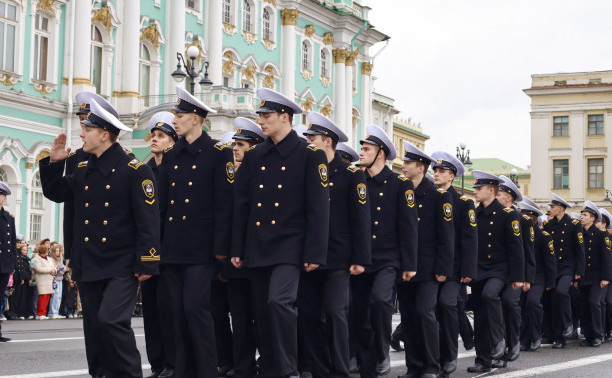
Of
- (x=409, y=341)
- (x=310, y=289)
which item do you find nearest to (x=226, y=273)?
(x=310, y=289)

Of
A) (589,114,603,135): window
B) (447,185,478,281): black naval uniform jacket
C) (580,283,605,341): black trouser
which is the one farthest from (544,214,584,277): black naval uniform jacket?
(589,114,603,135): window

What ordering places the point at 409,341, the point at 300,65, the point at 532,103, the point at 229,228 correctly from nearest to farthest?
1. the point at 229,228
2. the point at 409,341
3. the point at 300,65
4. the point at 532,103

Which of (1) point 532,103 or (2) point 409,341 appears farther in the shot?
(1) point 532,103

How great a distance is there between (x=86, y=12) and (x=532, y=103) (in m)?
44.2

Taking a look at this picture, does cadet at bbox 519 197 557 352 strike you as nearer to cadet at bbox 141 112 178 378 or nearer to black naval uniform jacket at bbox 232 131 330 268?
cadet at bbox 141 112 178 378

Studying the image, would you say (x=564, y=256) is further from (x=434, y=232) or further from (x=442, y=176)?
(x=434, y=232)

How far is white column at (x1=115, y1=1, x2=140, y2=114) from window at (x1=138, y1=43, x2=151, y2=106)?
1.38 m

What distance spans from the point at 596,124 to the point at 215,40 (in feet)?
124

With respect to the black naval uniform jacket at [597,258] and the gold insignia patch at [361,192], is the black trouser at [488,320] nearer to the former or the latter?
the gold insignia patch at [361,192]

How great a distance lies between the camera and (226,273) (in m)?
9.20

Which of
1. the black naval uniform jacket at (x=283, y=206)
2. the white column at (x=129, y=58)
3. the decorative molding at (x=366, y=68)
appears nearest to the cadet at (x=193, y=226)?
the black naval uniform jacket at (x=283, y=206)

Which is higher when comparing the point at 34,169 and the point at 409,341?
the point at 34,169

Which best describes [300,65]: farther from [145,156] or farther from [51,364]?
[51,364]

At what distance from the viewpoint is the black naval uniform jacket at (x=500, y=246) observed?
1197cm
